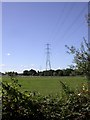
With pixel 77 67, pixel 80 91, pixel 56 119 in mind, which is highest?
pixel 77 67

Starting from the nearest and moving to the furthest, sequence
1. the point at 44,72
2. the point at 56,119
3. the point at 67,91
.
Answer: the point at 56,119, the point at 67,91, the point at 44,72

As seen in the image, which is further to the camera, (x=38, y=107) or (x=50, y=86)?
(x=50, y=86)

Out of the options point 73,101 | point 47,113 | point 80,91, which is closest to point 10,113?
point 47,113

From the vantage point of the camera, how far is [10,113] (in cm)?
579

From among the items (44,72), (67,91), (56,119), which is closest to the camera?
(56,119)

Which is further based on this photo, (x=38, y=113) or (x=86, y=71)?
(x=86, y=71)

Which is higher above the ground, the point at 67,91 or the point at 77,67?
the point at 77,67

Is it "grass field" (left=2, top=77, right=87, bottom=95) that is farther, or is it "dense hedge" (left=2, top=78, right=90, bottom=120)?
"grass field" (left=2, top=77, right=87, bottom=95)

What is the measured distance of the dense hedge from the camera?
574cm

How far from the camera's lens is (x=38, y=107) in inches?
231

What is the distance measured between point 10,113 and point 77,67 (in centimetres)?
175

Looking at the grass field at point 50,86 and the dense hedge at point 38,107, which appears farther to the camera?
the grass field at point 50,86

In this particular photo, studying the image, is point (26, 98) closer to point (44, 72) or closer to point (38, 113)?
point (38, 113)

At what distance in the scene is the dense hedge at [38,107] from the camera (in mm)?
5738
